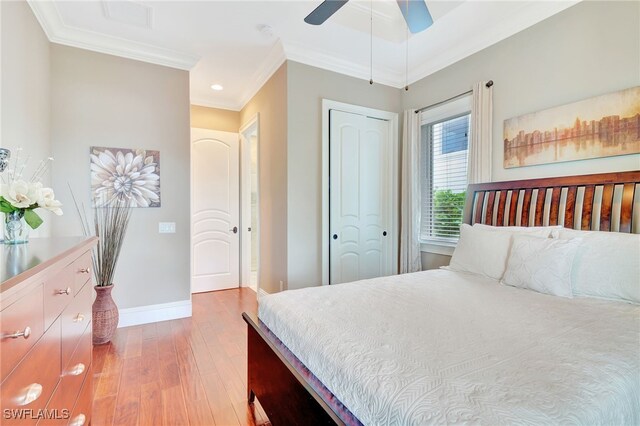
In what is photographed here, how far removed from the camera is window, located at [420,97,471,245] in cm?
336

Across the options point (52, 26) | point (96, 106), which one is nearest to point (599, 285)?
point (96, 106)

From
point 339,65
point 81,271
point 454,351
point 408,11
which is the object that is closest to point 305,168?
point 339,65

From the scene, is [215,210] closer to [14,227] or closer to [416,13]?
[14,227]

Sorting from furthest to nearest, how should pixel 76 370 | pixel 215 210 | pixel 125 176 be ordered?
pixel 215 210 → pixel 125 176 → pixel 76 370

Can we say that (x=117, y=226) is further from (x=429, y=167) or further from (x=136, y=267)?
(x=429, y=167)

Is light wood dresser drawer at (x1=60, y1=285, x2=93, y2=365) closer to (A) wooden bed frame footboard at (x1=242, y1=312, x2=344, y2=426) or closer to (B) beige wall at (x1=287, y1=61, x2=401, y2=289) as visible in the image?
(A) wooden bed frame footboard at (x1=242, y1=312, x2=344, y2=426)

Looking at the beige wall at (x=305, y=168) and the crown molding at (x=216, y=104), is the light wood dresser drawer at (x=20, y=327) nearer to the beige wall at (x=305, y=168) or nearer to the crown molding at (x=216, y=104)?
the beige wall at (x=305, y=168)

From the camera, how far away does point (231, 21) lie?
110 inches

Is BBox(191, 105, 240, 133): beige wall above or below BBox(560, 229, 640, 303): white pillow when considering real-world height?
above

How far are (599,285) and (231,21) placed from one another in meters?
3.50

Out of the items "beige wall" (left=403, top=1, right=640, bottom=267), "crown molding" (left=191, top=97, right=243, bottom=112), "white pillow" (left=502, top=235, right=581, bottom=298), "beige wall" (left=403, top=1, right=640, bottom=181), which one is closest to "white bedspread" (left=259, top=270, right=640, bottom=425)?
"white pillow" (left=502, top=235, right=581, bottom=298)

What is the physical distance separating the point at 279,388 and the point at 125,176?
2.80 m

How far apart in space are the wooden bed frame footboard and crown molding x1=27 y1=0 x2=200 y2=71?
2.97 metres

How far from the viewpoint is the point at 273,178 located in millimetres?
3613
